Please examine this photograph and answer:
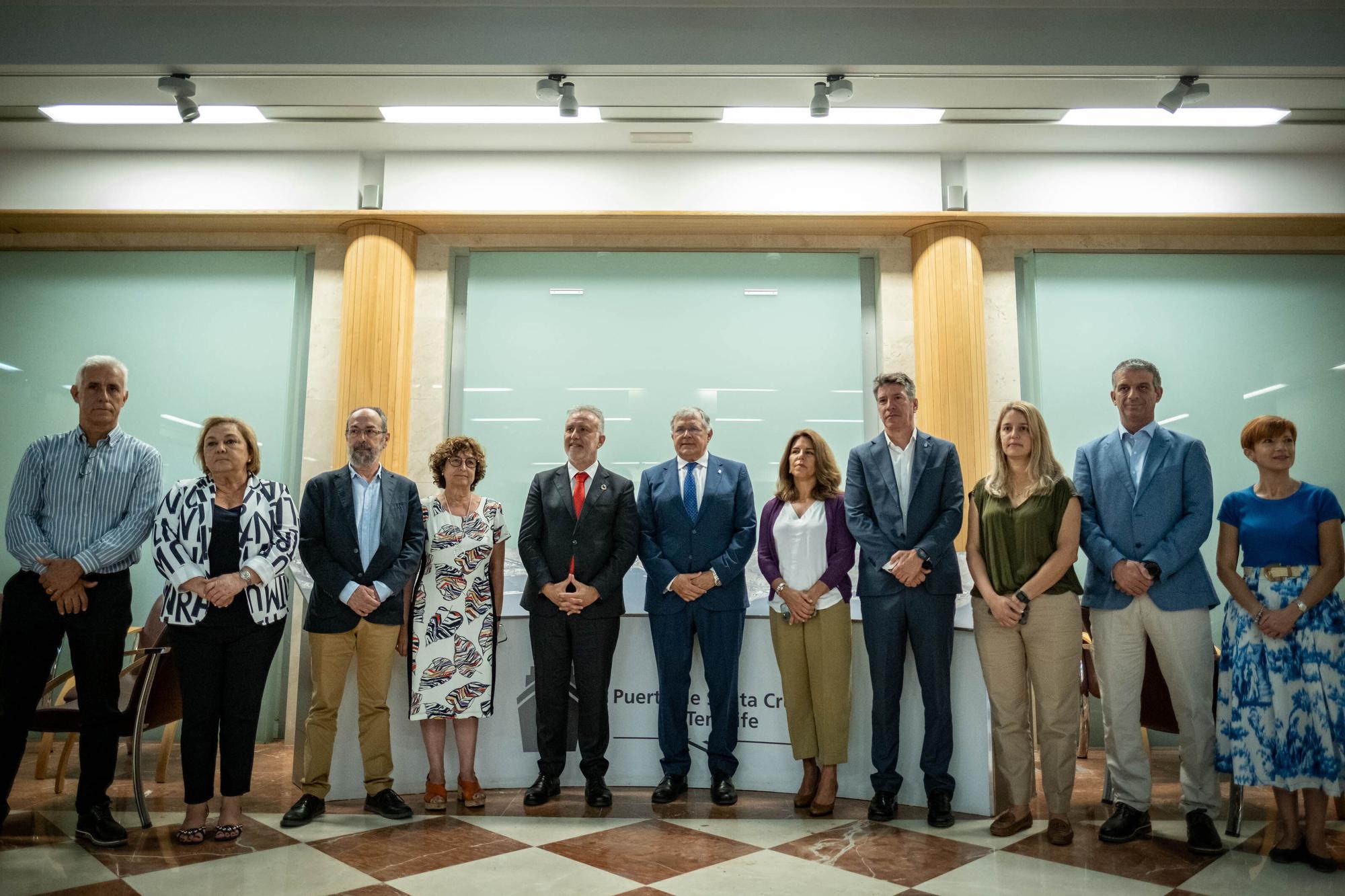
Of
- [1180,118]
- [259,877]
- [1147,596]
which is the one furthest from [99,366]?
[1180,118]

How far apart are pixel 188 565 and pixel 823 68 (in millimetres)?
3740

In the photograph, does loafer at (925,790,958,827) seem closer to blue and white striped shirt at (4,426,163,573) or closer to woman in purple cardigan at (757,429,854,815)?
woman in purple cardigan at (757,429,854,815)

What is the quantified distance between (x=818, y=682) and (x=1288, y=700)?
171 centimetres

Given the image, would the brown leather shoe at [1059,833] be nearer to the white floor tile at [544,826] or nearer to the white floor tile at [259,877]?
the white floor tile at [544,826]

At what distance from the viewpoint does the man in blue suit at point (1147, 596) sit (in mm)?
3365

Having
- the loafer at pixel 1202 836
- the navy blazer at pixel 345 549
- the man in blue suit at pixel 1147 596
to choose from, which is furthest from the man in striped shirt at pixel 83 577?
the loafer at pixel 1202 836

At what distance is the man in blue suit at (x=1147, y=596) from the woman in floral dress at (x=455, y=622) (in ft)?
8.25

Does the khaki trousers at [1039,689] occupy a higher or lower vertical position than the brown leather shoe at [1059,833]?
higher

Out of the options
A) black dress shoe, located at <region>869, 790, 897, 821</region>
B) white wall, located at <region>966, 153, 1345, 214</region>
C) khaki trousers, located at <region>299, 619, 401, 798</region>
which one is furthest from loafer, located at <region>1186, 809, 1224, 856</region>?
white wall, located at <region>966, 153, 1345, 214</region>

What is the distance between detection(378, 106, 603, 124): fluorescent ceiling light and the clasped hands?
2868mm

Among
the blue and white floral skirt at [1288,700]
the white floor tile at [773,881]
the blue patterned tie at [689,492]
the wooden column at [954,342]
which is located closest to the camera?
the white floor tile at [773,881]

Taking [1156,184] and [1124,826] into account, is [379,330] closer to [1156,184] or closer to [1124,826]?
[1124,826]

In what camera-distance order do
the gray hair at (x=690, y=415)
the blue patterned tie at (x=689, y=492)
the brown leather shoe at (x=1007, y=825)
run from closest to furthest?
1. the brown leather shoe at (x=1007, y=825)
2. the blue patterned tie at (x=689, y=492)
3. the gray hair at (x=690, y=415)

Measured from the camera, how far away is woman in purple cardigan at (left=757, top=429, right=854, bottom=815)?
3.77 meters
